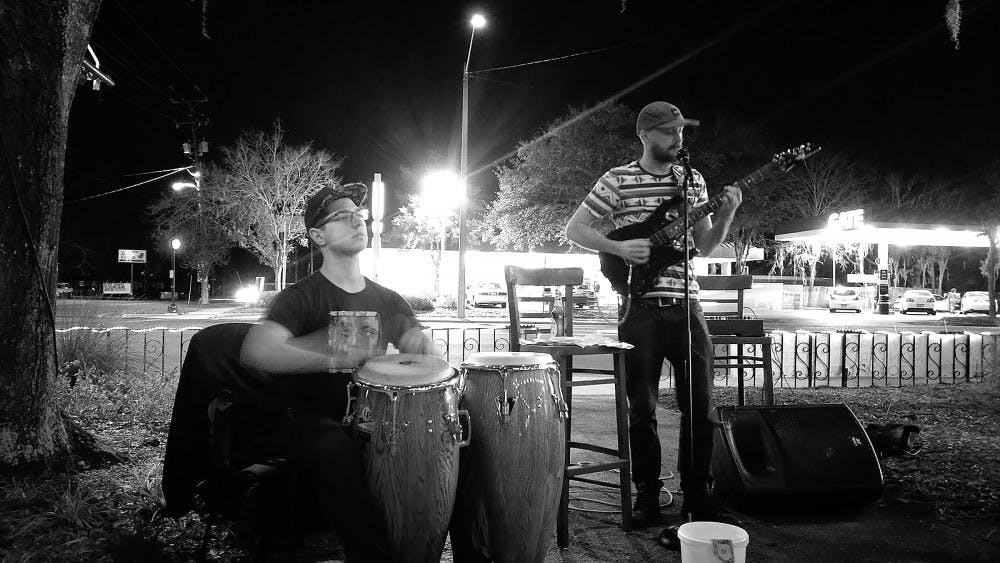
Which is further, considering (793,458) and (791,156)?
(793,458)

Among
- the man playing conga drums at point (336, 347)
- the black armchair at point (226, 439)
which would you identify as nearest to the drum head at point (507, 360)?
the man playing conga drums at point (336, 347)

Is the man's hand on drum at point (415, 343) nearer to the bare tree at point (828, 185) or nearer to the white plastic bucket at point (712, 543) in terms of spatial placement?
the white plastic bucket at point (712, 543)

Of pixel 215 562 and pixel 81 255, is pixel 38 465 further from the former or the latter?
pixel 81 255

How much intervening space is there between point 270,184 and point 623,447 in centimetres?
2864

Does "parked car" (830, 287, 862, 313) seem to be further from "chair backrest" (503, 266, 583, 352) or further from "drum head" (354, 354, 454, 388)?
"drum head" (354, 354, 454, 388)

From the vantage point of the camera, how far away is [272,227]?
29.4 meters

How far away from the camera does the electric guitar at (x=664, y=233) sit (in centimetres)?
341

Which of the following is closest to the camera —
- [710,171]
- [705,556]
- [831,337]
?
[705,556]

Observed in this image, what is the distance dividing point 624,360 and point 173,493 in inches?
92.9

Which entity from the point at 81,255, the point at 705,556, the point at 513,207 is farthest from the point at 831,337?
the point at 81,255

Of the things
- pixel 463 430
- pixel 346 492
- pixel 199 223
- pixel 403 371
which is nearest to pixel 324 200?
pixel 403 371

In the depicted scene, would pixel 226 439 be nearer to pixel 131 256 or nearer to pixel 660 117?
pixel 660 117

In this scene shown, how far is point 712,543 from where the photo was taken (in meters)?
2.31

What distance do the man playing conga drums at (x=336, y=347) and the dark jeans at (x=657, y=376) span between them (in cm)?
120
